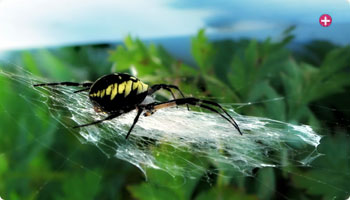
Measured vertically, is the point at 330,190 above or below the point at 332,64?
below

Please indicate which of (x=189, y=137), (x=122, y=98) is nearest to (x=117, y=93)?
(x=122, y=98)

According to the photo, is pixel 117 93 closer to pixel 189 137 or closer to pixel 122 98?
pixel 122 98

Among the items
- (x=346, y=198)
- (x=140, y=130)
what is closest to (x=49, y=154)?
(x=140, y=130)

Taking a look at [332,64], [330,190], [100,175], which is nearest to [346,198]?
[330,190]

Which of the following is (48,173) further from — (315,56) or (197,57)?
(315,56)

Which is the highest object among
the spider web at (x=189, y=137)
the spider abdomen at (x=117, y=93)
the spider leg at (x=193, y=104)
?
the spider abdomen at (x=117, y=93)

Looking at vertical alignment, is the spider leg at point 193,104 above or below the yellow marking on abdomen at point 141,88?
below
